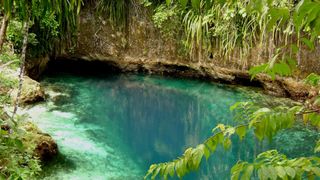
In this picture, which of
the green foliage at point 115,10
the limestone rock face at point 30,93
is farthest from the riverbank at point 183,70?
the limestone rock face at point 30,93

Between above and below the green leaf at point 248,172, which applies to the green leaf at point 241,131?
above

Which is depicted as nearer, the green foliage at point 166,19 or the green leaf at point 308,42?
the green leaf at point 308,42

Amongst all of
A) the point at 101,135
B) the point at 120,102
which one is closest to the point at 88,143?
the point at 101,135

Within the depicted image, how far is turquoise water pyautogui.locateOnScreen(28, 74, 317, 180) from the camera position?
4.50 metres

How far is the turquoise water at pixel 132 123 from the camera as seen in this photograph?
4.50 m

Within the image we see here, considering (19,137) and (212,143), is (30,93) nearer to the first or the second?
(19,137)

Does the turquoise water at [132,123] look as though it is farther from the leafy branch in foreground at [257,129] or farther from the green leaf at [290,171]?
the green leaf at [290,171]

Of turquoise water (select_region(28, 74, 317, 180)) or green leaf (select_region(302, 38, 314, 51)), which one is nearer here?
green leaf (select_region(302, 38, 314, 51))

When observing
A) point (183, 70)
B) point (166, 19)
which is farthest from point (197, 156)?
point (183, 70)

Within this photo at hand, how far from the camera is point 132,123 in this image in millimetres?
6066

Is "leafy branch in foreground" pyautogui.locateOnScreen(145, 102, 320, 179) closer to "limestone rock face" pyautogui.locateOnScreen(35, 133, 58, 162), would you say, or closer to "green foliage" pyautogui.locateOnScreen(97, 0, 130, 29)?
"limestone rock face" pyautogui.locateOnScreen(35, 133, 58, 162)

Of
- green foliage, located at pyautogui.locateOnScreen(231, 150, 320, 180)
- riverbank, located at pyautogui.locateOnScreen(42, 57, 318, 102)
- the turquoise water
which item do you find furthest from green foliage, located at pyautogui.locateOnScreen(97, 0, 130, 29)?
green foliage, located at pyautogui.locateOnScreen(231, 150, 320, 180)

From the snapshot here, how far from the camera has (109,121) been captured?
5.96 meters

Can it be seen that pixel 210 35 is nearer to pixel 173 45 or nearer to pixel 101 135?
pixel 173 45
